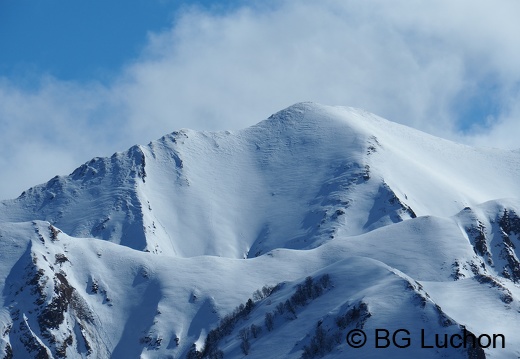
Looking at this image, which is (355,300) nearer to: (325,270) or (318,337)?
(318,337)

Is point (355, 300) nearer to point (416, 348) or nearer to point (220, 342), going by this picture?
point (416, 348)

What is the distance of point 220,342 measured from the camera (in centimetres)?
19938

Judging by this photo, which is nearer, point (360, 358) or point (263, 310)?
point (360, 358)

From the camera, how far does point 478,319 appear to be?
18712 cm

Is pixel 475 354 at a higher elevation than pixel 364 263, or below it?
below

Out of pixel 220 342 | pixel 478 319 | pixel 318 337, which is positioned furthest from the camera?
pixel 220 342

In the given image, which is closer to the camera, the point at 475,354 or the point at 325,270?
the point at 475,354

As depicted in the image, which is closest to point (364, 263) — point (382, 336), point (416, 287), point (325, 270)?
point (325, 270)

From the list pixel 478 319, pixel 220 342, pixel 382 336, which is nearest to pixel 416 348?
pixel 382 336

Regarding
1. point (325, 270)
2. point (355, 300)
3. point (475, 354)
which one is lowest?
point (475, 354)

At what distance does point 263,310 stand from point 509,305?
1572 inches

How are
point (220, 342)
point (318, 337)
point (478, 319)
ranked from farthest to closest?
1. point (220, 342)
2. point (478, 319)
3. point (318, 337)

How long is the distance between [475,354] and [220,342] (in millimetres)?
56674

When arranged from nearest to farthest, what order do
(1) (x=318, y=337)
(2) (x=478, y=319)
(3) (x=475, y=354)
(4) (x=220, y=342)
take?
(3) (x=475, y=354), (1) (x=318, y=337), (2) (x=478, y=319), (4) (x=220, y=342)
